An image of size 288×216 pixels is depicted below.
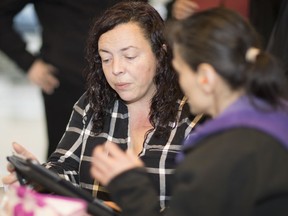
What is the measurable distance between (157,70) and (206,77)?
2.25 feet

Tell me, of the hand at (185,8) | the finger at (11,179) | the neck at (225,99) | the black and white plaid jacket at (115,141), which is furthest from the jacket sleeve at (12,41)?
the neck at (225,99)

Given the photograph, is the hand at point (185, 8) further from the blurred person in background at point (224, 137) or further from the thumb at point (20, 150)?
the blurred person in background at point (224, 137)

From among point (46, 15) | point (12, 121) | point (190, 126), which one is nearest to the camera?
point (190, 126)

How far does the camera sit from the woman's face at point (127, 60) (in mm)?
1869

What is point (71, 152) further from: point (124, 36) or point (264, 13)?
point (264, 13)

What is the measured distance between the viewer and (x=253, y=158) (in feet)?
3.87

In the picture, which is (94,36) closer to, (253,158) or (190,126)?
(190,126)

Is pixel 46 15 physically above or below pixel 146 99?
above

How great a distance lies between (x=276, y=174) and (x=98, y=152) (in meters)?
0.38

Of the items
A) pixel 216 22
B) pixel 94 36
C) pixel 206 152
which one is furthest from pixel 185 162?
pixel 94 36

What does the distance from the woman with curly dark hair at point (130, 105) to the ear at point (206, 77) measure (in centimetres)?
58

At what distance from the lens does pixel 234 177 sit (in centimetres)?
117

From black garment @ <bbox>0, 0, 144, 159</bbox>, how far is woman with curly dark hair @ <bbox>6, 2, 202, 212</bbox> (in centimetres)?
34

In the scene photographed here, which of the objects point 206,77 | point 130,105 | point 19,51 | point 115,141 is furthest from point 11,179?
point 19,51
